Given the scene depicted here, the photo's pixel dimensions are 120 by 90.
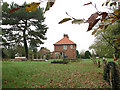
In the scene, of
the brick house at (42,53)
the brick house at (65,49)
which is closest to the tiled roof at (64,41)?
the brick house at (65,49)

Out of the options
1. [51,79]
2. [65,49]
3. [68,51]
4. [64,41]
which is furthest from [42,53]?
[51,79]

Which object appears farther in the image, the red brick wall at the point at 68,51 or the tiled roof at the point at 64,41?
the tiled roof at the point at 64,41

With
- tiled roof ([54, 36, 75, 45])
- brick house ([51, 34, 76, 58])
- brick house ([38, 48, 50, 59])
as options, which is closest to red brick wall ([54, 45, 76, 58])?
brick house ([51, 34, 76, 58])

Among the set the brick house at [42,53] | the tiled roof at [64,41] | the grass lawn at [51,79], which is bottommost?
the grass lawn at [51,79]

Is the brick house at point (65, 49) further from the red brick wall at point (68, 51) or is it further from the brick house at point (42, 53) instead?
the brick house at point (42, 53)

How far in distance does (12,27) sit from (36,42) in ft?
20.3

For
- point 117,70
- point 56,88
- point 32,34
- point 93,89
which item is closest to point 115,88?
point 117,70

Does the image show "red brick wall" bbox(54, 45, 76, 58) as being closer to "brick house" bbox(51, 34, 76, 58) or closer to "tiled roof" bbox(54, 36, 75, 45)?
"brick house" bbox(51, 34, 76, 58)

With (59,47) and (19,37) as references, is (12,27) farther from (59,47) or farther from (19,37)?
(59,47)

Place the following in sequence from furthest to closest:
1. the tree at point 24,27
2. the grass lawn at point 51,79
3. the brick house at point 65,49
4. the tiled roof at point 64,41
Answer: the tiled roof at point 64,41, the brick house at point 65,49, the tree at point 24,27, the grass lawn at point 51,79

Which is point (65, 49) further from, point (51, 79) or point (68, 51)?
point (51, 79)

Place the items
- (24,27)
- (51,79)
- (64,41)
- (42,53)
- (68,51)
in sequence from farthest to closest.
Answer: (42,53), (64,41), (68,51), (24,27), (51,79)

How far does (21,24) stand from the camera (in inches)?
1003

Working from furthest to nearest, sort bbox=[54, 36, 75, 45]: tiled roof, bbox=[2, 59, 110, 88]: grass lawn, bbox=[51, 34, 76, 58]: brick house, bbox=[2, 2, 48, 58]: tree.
→ bbox=[54, 36, 75, 45]: tiled roof
bbox=[51, 34, 76, 58]: brick house
bbox=[2, 2, 48, 58]: tree
bbox=[2, 59, 110, 88]: grass lawn
